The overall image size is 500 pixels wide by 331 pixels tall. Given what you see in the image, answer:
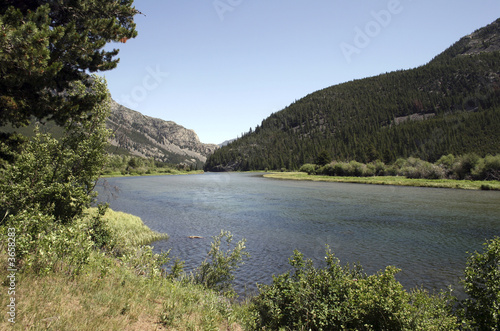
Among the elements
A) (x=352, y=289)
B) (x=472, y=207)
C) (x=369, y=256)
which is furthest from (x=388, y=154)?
(x=352, y=289)

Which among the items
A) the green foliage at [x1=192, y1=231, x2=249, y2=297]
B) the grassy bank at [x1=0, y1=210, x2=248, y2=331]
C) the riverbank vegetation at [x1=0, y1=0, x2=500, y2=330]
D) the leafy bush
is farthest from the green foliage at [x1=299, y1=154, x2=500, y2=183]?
the leafy bush

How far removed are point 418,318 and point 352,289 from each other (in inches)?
83.8

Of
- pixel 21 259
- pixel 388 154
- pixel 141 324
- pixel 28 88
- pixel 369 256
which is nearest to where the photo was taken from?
pixel 141 324

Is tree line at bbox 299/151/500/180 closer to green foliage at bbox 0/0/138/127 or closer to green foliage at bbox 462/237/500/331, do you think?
green foliage at bbox 462/237/500/331

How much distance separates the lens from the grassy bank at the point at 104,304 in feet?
17.3

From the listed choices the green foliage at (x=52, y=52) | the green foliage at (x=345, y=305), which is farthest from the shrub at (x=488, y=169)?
the green foliage at (x=52, y=52)

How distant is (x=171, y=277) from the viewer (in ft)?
38.7

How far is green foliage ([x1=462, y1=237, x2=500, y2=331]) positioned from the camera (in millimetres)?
7875

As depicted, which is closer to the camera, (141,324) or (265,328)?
(141,324)

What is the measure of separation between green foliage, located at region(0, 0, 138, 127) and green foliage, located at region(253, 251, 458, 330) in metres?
12.0

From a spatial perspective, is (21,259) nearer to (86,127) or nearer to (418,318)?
(86,127)

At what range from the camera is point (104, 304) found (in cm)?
647

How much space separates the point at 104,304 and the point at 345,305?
7480mm

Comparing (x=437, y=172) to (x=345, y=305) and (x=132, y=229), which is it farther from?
(x=345, y=305)
